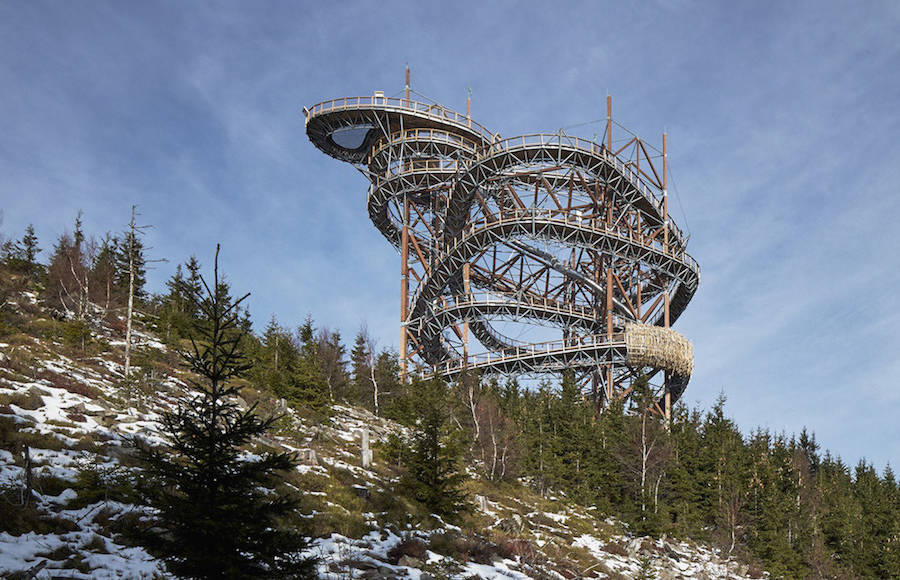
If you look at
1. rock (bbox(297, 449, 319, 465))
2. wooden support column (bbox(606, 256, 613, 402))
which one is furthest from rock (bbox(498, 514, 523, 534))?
wooden support column (bbox(606, 256, 613, 402))

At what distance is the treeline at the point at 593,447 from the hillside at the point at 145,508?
5.30ft

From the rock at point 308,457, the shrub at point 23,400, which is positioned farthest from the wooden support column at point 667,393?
the shrub at point 23,400

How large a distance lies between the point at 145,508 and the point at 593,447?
91.9ft

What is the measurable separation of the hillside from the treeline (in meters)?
1.62

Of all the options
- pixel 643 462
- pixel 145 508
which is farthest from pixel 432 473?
pixel 643 462

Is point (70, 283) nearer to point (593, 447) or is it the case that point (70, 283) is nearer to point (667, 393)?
point (593, 447)

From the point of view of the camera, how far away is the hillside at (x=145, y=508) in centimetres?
1422

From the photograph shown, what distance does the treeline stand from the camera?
3544 cm

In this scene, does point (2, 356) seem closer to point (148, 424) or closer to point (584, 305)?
point (148, 424)

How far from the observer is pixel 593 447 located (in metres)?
38.9

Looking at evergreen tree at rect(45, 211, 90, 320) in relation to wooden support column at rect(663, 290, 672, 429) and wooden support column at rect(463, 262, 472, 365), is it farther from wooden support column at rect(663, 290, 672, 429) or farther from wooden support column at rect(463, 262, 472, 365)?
wooden support column at rect(663, 290, 672, 429)

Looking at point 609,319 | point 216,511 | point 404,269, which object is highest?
point 404,269

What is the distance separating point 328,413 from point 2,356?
15.2m

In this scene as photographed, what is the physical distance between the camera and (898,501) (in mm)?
58094
